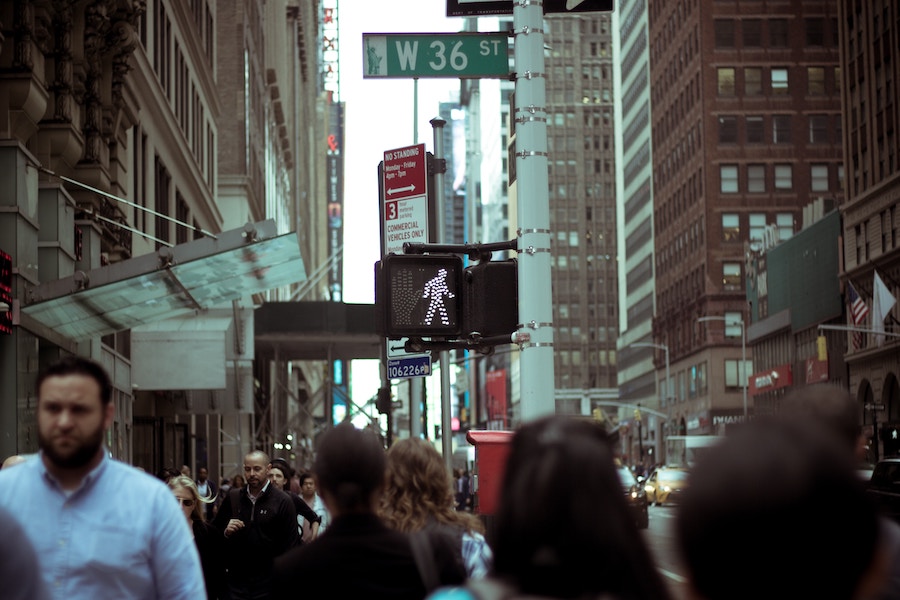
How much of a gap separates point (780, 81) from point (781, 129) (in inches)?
140

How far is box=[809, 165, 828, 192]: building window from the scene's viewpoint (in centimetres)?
11088

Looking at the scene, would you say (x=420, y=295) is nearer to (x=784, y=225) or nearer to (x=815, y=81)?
(x=784, y=225)

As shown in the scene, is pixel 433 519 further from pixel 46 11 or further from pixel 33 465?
pixel 46 11

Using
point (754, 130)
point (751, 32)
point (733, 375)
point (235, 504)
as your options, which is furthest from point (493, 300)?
point (751, 32)

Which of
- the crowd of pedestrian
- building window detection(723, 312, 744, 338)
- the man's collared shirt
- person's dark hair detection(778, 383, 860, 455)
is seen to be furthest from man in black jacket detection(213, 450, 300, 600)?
building window detection(723, 312, 744, 338)

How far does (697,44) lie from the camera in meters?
113

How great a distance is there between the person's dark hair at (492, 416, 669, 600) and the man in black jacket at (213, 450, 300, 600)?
32.2 feet

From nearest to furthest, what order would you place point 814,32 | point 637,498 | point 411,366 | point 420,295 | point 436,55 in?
1. point 436,55
2. point 420,295
3. point 411,366
4. point 637,498
5. point 814,32

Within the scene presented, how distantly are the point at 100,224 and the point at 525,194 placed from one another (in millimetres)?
17693

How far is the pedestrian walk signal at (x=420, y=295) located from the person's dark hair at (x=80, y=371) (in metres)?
5.43

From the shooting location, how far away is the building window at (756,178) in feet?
368

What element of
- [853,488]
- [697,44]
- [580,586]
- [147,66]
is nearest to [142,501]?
[580,586]

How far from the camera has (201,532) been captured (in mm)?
12109

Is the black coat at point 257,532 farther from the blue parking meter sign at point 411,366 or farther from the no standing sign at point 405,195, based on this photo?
the blue parking meter sign at point 411,366
